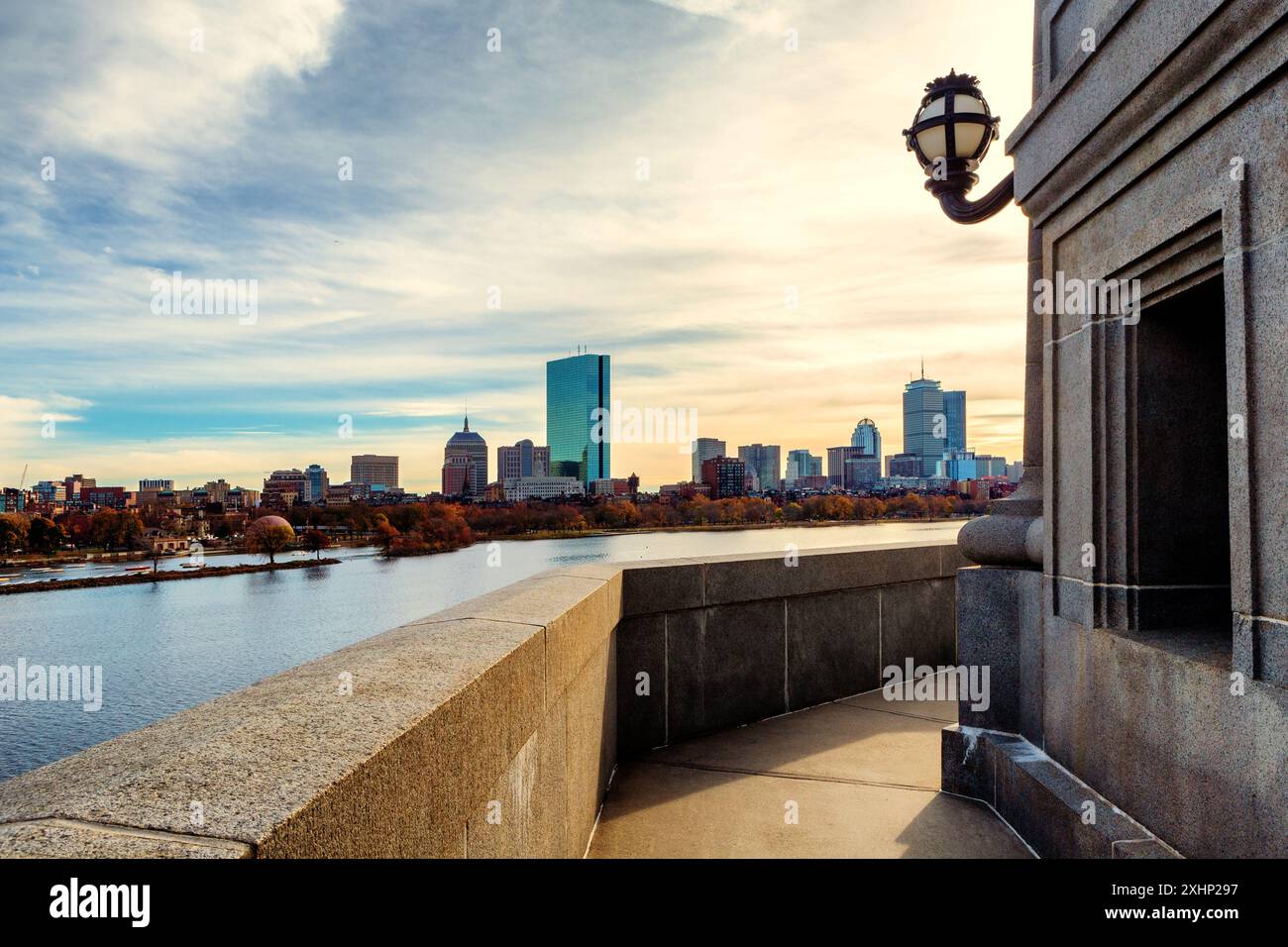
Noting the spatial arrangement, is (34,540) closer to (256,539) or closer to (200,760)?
(256,539)

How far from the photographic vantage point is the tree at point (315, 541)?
102 meters

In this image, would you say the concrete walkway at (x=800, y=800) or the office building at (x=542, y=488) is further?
the office building at (x=542, y=488)

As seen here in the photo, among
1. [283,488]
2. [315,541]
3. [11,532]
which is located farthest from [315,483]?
[11,532]

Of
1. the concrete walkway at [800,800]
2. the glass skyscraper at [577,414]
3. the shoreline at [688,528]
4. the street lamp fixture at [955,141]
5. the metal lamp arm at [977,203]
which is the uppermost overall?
the glass skyscraper at [577,414]

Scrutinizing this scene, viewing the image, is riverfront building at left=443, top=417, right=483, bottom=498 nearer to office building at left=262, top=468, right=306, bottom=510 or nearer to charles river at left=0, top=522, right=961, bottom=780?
charles river at left=0, top=522, right=961, bottom=780

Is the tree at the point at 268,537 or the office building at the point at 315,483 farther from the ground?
the office building at the point at 315,483

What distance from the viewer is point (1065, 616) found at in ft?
13.3

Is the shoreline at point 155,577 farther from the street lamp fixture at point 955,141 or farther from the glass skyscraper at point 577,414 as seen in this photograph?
the street lamp fixture at point 955,141

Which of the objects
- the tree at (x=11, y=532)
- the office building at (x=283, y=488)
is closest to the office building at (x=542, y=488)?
the office building at (x=283, y=488)

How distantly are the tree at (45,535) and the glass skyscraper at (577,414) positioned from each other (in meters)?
61.9

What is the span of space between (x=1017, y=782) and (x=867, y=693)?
252 cm

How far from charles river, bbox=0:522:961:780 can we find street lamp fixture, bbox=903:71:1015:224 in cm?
1556
